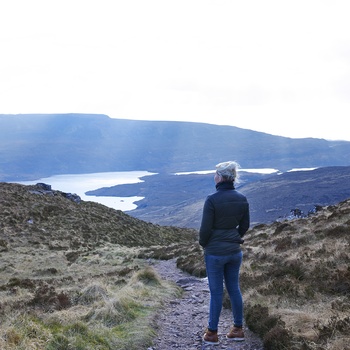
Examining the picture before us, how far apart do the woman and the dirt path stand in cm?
44

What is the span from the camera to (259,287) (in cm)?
1004

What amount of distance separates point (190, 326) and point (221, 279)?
2318 mm

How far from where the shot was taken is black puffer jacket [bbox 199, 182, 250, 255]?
21.1 feet

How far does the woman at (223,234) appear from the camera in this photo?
21.2 feet

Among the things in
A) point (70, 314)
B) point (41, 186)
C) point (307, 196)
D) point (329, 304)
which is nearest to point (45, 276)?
point (70, 314)

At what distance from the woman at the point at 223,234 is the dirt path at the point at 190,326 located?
1.44ft

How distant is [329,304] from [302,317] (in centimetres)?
113

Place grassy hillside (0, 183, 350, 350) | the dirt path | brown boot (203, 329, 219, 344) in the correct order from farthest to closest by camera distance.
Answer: the dirt path
brown boot (203, 329, 219, 344)
grassy hillside (0, 183, 350, 350)

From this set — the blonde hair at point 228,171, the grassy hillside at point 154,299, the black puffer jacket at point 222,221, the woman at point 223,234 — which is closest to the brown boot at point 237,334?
the woman at point 223,234

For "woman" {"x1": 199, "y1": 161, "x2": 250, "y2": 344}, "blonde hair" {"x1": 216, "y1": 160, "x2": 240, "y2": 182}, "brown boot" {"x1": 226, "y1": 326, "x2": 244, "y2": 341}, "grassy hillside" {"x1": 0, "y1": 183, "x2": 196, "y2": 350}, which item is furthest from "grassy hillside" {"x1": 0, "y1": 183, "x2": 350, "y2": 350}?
"blonde hair" {"x1": 216, "y1": 160, "x2": 240, "y2": 182}

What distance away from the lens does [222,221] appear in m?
6.47

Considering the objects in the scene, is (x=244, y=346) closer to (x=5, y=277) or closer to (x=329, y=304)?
(x=329, y=304)

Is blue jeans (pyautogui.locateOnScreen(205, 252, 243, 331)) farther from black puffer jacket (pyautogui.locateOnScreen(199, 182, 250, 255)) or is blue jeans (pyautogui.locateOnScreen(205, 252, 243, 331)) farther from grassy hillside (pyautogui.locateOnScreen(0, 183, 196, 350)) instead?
grassy hillside (pyautogui.locateOnScreen(0, 183, 196, 350))

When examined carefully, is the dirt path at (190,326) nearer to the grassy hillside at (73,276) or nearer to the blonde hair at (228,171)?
the grassy hillside at (73,276)
